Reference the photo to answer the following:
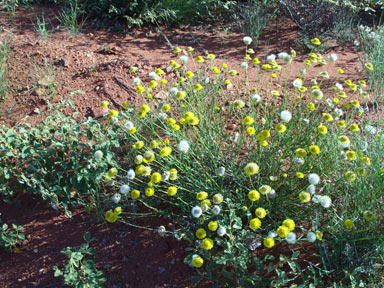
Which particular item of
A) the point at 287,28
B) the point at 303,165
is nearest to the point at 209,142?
the point at 303,165

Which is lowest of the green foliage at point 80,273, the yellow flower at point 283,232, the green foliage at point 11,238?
the green foliage at point 11,238

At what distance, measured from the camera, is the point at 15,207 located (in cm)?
264

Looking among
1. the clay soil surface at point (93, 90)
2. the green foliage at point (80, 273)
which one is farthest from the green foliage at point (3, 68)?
the green foliage at point (80, 273)

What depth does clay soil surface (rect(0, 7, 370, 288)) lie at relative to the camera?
2.22 meters

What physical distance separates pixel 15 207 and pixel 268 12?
3894 mm

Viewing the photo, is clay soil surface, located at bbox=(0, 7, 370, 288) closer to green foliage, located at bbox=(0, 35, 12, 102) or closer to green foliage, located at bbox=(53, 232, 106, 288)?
green foliage, located at bbox=(0, 35, 12, 102)

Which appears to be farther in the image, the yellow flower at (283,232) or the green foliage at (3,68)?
the green foliage at (3,68)

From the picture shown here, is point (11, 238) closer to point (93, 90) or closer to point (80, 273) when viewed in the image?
point (80, 273)

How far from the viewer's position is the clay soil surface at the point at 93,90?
222 centimetres

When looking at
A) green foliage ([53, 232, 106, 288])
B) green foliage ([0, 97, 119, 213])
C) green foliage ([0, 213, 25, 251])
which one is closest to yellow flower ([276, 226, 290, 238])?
green foliage ([53, 232, 106, 288])

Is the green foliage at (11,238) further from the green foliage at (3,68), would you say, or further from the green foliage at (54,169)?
the green foliage at (3,68)

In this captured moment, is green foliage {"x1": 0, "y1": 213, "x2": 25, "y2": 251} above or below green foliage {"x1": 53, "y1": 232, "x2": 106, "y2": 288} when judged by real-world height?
below

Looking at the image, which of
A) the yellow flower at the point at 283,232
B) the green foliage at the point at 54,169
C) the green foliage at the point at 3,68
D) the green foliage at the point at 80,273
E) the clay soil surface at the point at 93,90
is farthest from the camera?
the green foliage at the point at 3,68

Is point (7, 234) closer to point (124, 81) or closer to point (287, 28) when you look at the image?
point (124, 81)
